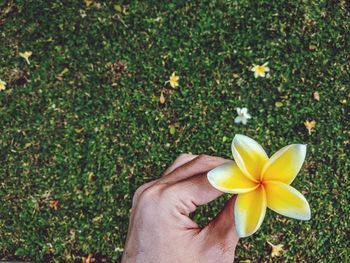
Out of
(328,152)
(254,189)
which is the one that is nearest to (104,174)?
(328,152)

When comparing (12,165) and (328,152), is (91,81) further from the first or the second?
(328,152)

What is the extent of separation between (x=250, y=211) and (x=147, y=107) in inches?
85.1

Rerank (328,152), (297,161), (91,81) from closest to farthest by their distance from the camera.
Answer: (297,161)
(328,152)
(91,81)

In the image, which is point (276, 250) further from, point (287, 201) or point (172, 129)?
point (287, 201)

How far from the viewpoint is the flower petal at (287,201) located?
1.98 meters

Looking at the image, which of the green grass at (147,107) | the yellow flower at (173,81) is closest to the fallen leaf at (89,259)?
the green grass at (147,107)

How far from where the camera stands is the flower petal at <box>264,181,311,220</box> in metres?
1.98

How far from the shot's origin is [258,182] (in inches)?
82.7

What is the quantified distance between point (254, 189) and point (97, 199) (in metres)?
2.11

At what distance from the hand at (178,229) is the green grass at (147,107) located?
1.20 meters

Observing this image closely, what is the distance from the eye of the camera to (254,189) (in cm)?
210

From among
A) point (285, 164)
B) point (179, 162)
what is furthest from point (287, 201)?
point (179, 162)

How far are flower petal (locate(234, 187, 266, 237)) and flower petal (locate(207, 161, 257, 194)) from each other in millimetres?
37

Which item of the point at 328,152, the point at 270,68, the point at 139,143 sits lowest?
the point at 328,152
